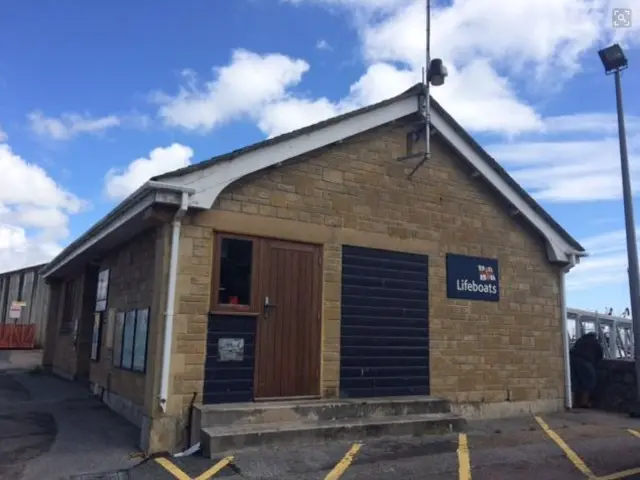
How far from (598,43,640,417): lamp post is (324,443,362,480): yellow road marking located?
643cm

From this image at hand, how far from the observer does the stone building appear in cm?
815

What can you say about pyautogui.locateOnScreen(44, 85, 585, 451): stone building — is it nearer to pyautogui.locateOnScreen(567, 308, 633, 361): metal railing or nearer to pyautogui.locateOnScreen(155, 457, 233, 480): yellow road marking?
pyautogui.locateOnScreen(155, 457, 233, 480): yellow road marking

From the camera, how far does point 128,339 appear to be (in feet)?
32.3

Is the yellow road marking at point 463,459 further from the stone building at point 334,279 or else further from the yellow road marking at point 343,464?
the stone building at point 334,279

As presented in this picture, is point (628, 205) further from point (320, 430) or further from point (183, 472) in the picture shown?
point (183, 472)

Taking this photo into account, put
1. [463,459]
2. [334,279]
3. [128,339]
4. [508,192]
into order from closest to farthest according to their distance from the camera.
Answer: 1. [463,459]
2. [334,279]
3. [128,339]
4. [508,192]

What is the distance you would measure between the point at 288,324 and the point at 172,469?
2.84 m

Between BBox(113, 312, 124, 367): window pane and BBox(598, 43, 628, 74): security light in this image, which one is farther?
BBox(598, 43, 628, 74): security light

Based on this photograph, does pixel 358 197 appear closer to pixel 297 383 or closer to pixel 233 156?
pixel 233 156

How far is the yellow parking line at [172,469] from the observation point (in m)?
6.51

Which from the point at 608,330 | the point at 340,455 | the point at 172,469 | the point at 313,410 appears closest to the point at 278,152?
the point at 313,410

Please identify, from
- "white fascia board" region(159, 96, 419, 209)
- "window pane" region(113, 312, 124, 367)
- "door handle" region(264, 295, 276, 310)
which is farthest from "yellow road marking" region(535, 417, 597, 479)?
"window pane" region(113, 312, 124, 367)

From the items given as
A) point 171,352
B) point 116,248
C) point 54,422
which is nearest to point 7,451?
point 54,422

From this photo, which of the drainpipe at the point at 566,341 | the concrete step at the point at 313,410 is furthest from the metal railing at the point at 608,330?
the concrete step at the point at 313,410
